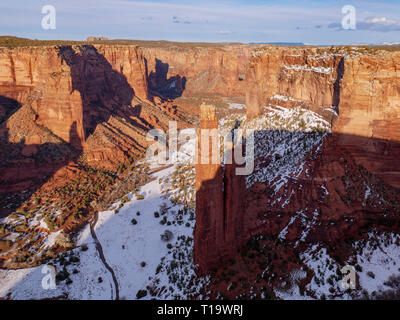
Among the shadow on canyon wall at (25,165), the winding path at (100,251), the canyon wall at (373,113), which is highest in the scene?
the canyon wall at (373,113)

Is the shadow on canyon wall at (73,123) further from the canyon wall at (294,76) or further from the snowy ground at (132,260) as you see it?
the canyon wall at (294,76)

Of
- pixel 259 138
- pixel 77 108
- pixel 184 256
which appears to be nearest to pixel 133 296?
pixel 184 256

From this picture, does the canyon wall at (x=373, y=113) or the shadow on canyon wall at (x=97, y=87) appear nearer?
the canyon wall at (x=373, y=113)

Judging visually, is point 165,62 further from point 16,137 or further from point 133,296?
point 133,296

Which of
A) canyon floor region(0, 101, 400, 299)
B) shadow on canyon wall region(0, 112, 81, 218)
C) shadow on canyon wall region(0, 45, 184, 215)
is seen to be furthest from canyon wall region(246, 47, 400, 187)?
shadow on canyon wall region(0, 45, 184, 215)

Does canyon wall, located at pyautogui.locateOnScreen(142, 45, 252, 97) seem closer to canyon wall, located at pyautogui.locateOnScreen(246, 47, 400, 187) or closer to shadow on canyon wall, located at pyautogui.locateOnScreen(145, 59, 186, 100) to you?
shadow on canyon wall, located at pyautogui.locateOnScreen(145, 59, 186, 100)

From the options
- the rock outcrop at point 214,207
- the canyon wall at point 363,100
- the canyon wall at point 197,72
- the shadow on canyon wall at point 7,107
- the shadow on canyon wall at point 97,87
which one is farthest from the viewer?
the canyon wall at point 197,72

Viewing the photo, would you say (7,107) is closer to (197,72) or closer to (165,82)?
(165,82)

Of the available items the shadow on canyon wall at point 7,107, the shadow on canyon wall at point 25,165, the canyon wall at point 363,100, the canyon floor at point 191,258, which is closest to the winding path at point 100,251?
the canyon floor at point 191,258

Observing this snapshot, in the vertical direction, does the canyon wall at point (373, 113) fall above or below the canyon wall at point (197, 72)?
below

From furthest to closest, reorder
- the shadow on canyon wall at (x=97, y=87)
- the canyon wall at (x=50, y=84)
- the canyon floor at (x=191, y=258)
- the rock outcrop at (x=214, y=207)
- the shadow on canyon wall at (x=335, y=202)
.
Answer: the shadow on canyon wall at (x=97, y=87), the canyon wall at (x=50, y=84), the shadow on canyon wall at (x=335, y=202), the canyon floor at (x=191, y=258), the rock outcrop at (x=214, y=207)
